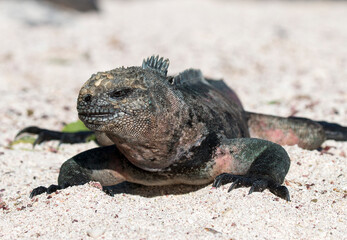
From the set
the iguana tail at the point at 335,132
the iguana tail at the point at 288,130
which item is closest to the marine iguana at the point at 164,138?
the iguana tail at the point at 288,130

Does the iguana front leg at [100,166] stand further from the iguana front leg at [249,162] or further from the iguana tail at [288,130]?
the iguana tail at [288,130]

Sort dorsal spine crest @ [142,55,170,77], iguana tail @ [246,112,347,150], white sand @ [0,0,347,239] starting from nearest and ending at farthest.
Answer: white sand @ [0,0,347,239], dorsal spine crest @ [142,55,170,77], iguana tail @ [246,112,347,150]

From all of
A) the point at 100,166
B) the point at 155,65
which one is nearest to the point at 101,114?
the point at 155,65

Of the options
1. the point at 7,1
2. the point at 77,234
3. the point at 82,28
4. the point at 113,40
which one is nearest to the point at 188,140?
the point at 77,234

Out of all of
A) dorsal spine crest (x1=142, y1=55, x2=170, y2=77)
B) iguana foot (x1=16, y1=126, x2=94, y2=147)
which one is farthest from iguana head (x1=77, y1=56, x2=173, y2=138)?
iguana foot (x1=16, y1=126, x2=94, y2=147)

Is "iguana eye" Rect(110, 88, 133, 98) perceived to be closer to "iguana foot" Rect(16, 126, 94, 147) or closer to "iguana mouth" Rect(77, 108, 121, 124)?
"iguana mouth" Rect(77, 108, 121, 124)

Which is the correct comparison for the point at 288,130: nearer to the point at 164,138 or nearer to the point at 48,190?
the point at 164,138

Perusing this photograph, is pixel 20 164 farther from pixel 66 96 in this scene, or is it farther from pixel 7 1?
pixel 7 1
